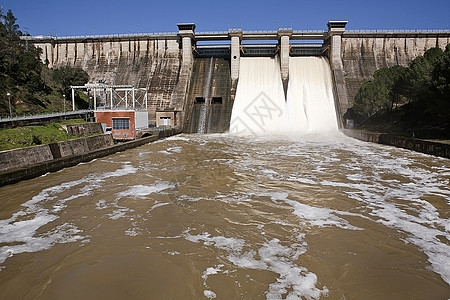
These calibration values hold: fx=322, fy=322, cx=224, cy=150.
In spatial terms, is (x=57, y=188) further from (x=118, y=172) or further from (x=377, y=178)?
(x=377, y=178)

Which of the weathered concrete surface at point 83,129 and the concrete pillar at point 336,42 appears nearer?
the weathered concrete surface at point 83,129

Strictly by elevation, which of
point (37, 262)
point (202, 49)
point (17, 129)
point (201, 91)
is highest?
point (202, 49)

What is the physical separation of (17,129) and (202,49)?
23846 mm

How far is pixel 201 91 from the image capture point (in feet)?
102

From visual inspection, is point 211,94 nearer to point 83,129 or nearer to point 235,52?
point 235,52

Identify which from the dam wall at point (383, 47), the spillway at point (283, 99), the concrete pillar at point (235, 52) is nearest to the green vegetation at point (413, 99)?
the spillway at point (283, 99)

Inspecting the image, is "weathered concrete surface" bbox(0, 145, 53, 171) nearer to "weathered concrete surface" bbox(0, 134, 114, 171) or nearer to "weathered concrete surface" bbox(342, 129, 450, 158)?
"weathered concrete surface" bbox(0, 134, 114, 171)

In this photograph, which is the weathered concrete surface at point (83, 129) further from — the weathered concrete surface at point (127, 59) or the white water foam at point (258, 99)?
the white water foam at point (258, 99)

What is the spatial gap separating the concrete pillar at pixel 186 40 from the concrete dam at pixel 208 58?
3.9 inches

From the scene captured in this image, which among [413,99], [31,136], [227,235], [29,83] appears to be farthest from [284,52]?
[227,235]

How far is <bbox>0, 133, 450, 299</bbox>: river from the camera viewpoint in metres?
4.29

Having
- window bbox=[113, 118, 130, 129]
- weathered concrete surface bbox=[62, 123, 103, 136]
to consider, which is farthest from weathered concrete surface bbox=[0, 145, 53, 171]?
window bbox=[113, 118, 130, 129]

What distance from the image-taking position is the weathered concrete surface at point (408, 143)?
15.2 m

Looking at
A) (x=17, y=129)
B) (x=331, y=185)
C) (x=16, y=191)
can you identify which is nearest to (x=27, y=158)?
(x=17, y=129)
